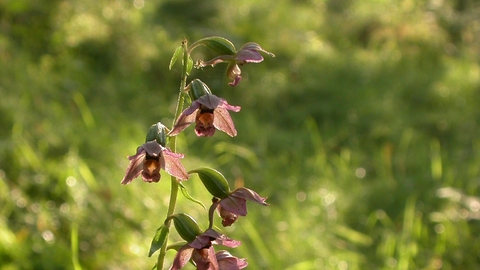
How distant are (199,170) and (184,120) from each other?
0.18 meters

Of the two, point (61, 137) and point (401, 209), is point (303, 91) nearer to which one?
point (401, 209)

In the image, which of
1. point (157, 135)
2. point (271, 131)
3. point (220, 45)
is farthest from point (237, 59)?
point (271, 131)

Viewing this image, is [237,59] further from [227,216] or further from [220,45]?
[227,216]

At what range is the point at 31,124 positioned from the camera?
4035mm

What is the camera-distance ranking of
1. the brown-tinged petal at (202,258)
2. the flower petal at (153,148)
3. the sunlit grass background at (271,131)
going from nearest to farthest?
1. the flower petal at (153,148)
2. the brown-tinged petal at (202,258)
3. the sunlit grass background at (271,131)

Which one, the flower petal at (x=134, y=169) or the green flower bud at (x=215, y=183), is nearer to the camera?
the flower petal at (x=134, y=169)

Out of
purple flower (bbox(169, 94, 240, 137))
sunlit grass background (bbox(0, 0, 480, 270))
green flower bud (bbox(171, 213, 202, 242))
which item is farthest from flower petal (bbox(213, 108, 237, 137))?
sunlit grass background (bbox(0, 0, 480, 270))

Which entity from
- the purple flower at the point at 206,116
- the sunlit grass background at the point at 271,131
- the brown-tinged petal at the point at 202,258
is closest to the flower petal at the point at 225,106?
the purple flower at the point at 206,116

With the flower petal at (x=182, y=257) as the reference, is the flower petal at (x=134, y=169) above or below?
above

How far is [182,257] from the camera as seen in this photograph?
1.54 m

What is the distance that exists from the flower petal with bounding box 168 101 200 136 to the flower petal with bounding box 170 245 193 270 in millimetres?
269

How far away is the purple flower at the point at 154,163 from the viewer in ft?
4.73

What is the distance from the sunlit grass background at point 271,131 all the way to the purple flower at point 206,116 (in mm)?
1200

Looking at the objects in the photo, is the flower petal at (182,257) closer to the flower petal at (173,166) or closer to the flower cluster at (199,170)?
the flower cluster at (199,170)
